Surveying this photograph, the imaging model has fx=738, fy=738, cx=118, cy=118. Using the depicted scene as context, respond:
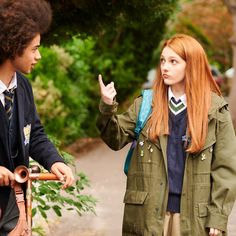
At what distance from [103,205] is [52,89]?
4.22m

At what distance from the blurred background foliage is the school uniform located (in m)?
3.68

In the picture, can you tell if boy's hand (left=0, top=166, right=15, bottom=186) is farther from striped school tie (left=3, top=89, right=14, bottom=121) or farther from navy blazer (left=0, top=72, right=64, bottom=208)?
striped school tie (left=3, top=89, right=14, bottom=121)

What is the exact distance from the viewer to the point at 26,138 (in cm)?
329

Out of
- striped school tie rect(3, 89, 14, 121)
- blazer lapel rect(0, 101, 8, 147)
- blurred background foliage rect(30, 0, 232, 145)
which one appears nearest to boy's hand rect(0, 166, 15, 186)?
blazer lapel rect(0, 101, 8, 147)

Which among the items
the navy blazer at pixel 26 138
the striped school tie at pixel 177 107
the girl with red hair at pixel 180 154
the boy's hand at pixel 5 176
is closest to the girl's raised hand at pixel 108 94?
the girl with red hair at pixel 180 154

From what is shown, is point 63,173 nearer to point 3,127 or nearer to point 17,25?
point 3,127

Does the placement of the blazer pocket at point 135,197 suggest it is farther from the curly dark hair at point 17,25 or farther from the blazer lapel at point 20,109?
the curly dark hair at point 17,25

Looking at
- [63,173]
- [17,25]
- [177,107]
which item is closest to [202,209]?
[177,107]

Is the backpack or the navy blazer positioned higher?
the backpack

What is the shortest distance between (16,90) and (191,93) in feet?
3.84

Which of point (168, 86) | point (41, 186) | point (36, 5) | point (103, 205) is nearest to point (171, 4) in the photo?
point (103, 205)

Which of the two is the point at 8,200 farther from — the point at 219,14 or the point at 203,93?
the point at 219,14

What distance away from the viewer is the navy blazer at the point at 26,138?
3168 mm

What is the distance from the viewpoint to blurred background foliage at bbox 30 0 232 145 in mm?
7289
